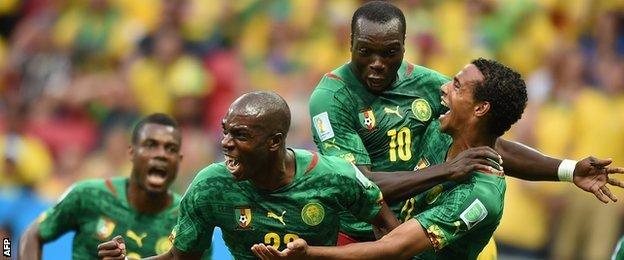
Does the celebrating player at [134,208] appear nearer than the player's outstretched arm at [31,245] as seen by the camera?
No

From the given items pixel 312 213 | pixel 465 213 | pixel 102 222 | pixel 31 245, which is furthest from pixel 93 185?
pixel 465 213

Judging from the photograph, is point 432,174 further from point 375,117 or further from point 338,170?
point 375,117

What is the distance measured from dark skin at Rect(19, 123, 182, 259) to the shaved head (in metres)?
2.49

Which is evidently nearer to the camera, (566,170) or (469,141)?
(469,141)

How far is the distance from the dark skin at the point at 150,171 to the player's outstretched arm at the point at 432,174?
7.07ft

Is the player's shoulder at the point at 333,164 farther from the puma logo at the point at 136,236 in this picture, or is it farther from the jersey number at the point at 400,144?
the puma logo at the point at 136,236

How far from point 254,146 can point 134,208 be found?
2759 mm

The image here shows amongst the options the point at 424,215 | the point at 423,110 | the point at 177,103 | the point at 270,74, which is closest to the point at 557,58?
the point at 270,74

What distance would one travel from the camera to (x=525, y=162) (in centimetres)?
752

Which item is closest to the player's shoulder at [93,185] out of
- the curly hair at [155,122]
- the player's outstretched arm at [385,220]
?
the curly hair at [155,122]

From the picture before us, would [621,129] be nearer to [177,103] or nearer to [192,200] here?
[177,103]

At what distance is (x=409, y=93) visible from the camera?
729cm

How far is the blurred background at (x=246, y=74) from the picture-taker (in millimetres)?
11367

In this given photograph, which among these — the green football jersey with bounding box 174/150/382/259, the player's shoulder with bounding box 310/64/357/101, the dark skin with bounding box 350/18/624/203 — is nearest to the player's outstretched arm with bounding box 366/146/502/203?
the dark skin with bounding box 350/18/624/203
